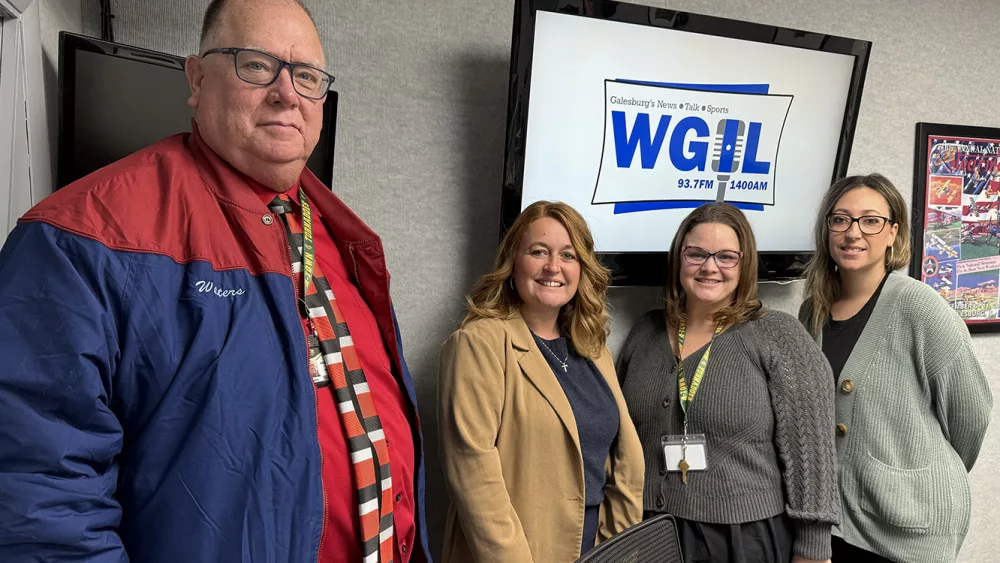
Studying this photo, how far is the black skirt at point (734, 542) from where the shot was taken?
1.80 m

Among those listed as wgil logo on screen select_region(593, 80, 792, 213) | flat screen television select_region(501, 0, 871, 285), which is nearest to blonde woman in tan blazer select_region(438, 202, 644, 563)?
flat screen television select_region(501, 0, 871, 285)

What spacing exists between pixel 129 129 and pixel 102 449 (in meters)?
0.87

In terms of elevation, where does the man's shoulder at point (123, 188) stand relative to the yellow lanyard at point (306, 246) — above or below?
above

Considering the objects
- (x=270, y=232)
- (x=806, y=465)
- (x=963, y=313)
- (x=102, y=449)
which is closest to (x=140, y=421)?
(x=102, y=449)

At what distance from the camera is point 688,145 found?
2270 millimetres

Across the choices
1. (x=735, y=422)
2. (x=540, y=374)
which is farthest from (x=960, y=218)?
(x=540, y=374)

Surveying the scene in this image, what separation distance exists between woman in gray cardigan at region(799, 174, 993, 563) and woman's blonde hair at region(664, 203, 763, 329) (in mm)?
312

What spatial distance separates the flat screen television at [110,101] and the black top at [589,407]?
1071 mm

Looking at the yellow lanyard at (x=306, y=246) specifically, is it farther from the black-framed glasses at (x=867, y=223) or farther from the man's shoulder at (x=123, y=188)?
the black-framed glasses at (x=867, y=223)

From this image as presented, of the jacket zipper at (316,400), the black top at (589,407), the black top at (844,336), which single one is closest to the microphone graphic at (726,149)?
the black top at (844,336)

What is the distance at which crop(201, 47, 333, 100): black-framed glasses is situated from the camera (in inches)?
39.0

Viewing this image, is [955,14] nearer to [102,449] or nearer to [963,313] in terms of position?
[963,313]

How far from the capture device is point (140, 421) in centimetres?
86

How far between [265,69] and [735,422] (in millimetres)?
1500
